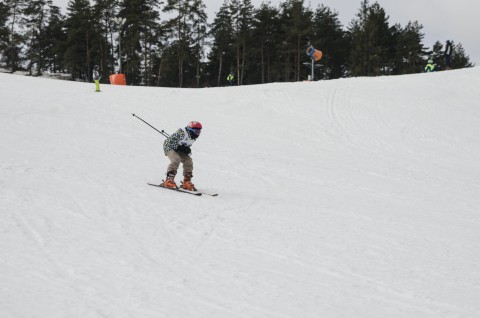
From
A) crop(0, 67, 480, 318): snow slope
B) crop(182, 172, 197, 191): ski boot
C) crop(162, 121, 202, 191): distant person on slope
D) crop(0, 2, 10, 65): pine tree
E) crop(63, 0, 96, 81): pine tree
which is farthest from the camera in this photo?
crop(0, 2, 10, 65): pine tree

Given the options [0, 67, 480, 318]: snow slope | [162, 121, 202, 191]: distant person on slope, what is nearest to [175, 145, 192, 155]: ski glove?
[162, 121, 202, 191]: distant person on slope

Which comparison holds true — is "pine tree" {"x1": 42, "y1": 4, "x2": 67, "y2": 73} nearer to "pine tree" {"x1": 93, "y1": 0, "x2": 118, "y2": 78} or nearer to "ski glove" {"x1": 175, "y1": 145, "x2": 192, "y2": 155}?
"pine tree" {"x1": 93, "y1": 0, "x2": 118, "y2": 78}

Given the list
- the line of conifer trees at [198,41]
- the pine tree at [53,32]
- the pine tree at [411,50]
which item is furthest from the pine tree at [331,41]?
the pine tree at [53,32]

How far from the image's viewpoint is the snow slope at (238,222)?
342 centimetres

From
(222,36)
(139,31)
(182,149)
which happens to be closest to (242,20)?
(222,36)

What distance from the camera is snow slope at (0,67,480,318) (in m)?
3.42

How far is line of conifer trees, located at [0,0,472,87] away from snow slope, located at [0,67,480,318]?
2874 centimetres

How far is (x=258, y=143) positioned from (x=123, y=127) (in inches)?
185

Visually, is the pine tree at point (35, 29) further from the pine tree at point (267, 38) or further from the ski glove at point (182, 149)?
the ski glove at point (182, 149)

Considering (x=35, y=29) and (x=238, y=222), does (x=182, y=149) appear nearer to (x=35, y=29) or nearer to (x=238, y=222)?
(x=238, y=222)

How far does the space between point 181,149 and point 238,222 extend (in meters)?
2.30

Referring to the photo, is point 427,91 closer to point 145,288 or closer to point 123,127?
point 123,127

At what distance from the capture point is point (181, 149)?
746cm

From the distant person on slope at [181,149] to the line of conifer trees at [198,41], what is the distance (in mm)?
34540
